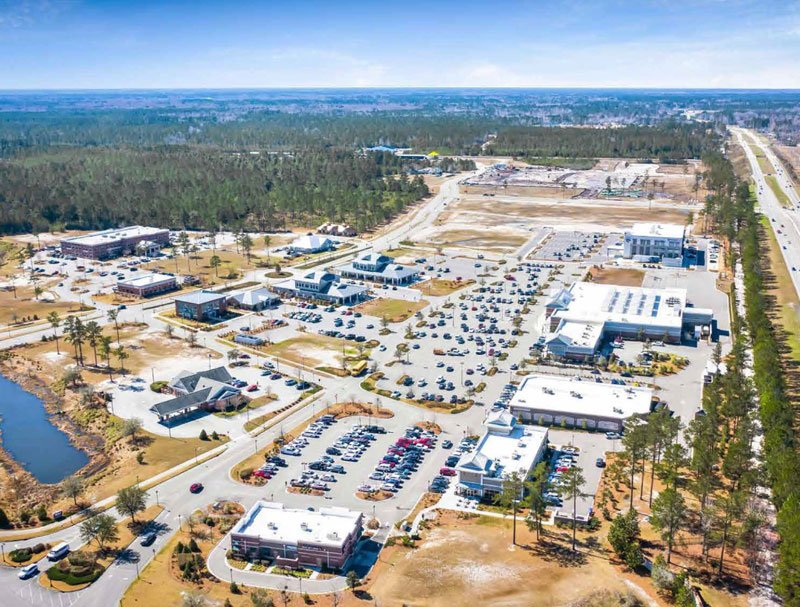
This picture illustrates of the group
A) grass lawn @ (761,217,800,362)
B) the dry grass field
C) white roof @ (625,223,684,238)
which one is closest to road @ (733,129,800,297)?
grass lawn @ (761,217,800,362)

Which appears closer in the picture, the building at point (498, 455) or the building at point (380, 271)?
the building at point (498, 455)

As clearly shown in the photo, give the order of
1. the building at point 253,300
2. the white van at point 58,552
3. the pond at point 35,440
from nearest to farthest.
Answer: the white van at point 58,552 → the pond at point 35,440 → the building at point 253,300

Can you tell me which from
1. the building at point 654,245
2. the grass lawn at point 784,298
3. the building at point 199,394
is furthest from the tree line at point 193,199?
the building at point 199,394

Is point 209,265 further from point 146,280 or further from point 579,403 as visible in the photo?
point 579,403

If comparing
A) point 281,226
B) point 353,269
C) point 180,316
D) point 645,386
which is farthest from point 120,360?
point 281,226

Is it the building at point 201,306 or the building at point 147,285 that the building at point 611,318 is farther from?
the building at point 147,285

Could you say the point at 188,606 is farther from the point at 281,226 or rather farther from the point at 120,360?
the point at 281,226

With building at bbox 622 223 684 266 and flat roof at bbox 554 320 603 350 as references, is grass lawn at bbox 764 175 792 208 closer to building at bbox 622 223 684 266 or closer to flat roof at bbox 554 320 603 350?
building at bbox 622 223 684 266
